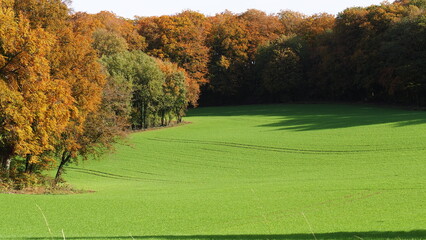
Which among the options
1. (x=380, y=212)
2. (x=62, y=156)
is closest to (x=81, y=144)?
(x=62, y=156)

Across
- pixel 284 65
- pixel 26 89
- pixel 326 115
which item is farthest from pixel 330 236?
pixel 284 65

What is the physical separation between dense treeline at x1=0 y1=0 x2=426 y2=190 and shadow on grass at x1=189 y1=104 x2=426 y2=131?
15.8ft

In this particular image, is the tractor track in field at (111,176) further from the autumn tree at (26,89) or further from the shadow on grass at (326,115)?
the shadow on grass at (326,115)

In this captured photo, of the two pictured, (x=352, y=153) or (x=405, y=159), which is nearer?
(x=405, y=159)

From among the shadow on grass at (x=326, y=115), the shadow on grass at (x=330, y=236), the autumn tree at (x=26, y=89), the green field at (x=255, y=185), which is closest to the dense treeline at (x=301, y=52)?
the shadow on grass at (x=326, y=115)

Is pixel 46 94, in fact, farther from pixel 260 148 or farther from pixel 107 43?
pixel 107 43

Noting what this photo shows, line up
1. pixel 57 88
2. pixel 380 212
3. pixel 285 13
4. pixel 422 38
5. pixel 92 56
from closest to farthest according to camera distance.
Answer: pixel 380 212 → pixel 57 88 → pixel 92 56 → pixel 422 38 → pixel 285 13

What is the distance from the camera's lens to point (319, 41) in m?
88.1

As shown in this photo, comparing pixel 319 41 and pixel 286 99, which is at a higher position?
A: pixel 319 41

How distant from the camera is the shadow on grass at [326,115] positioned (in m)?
55.6

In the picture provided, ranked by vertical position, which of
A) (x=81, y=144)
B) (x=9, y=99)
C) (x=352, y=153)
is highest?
(x=9, y=99)

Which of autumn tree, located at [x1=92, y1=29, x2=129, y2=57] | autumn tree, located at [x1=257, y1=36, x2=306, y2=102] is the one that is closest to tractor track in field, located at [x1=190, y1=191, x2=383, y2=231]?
autumn tree, located at [x1=92, y1=29, x2=129, y2=57]

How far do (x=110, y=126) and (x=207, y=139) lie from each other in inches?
839

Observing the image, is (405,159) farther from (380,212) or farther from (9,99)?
(9,99)
